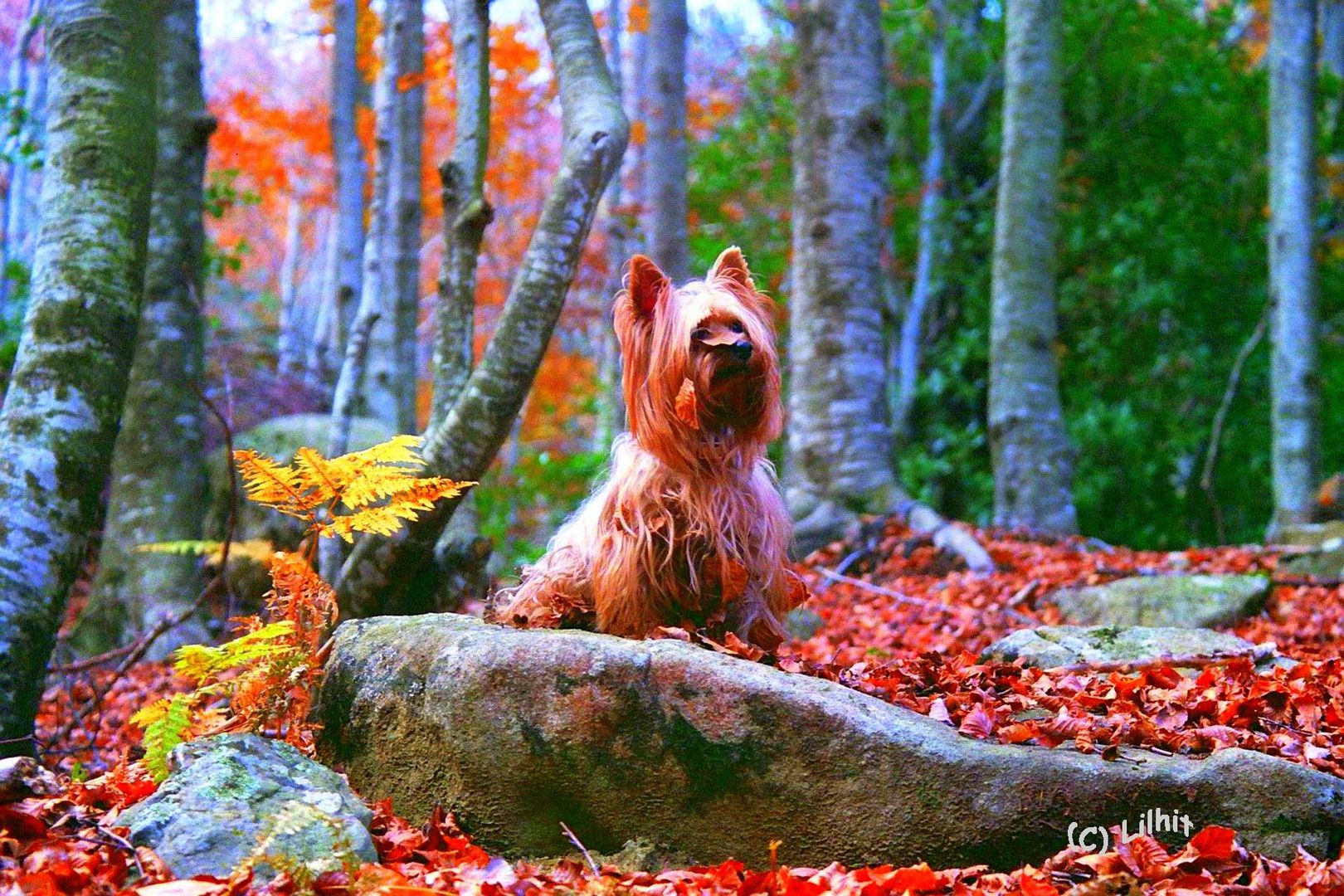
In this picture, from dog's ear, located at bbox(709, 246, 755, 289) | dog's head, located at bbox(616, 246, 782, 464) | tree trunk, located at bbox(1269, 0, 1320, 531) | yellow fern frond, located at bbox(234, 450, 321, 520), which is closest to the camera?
yellow fern frond, located at bbox(234, 450, 321, 520)

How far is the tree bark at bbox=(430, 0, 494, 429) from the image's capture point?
6652mm

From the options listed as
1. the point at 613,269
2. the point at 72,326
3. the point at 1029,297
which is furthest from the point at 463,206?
the point at 613,269

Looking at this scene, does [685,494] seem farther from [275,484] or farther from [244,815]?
[244,815]

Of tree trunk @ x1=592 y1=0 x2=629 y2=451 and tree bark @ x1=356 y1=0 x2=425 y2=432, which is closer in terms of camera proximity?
tree bark @ x1=356 y1=0 x2=425 y2=432

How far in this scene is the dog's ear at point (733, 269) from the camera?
4.61m

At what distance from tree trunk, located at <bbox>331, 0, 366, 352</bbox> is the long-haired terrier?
33.4 ft

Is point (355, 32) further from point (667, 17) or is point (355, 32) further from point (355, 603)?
point (355, 603)

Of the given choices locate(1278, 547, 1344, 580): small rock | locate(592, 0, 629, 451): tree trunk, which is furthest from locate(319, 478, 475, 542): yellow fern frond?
locate(592, 0, 629, 451): tree trunk

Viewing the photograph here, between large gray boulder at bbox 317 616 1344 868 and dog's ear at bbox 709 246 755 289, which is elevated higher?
dog's ear at bbox 709 246 755 289

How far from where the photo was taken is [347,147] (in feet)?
46.3

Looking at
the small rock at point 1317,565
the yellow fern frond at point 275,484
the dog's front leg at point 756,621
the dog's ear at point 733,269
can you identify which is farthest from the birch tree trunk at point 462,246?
the small rock at point 1317,565

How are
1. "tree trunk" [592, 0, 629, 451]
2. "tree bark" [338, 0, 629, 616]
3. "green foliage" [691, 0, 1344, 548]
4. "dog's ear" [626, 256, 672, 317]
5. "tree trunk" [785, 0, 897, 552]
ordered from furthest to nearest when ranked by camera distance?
1. "green foliage" [691, 0, 1344, 548]
2. "tree trunk" [592, 0, 629, 451]
3. "tree trunk" [785, 0, 897, 552]
4. "tree bark" [338, 0, 629, 616]
5. "dog's ear" [626, 256, 672, 317]

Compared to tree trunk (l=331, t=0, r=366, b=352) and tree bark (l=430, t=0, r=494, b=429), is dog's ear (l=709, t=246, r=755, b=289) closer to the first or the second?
tree bark (l=430, t=0, r=494, b=429)

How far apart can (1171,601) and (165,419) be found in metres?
7.00
